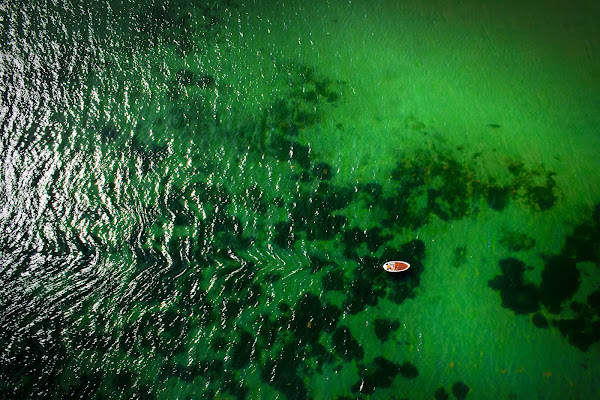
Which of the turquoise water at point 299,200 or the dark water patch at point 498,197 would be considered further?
the dark water patch at point 498,197

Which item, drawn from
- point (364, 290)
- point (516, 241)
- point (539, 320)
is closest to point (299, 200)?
point (364, 290)

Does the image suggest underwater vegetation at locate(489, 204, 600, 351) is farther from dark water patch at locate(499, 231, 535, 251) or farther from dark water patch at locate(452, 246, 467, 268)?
dark water patch at locate(452, 246, 467, 268)

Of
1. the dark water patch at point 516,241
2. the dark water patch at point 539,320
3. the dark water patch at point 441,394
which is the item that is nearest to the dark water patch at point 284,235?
the dark water patch at point 441,394

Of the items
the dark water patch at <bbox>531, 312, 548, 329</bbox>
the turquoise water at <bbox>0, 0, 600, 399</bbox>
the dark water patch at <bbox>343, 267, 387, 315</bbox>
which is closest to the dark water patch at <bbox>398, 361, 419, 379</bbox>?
the turquoise water at <bbox>0, 0, 600, 399</bbox>

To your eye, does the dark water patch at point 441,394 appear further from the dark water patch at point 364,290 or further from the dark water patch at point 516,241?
the dark water patch at point 516,241

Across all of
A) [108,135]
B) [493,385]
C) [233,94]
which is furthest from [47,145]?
[493,385]

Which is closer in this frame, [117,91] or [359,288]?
[359,288]

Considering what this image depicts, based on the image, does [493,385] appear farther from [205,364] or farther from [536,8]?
[536,8]
